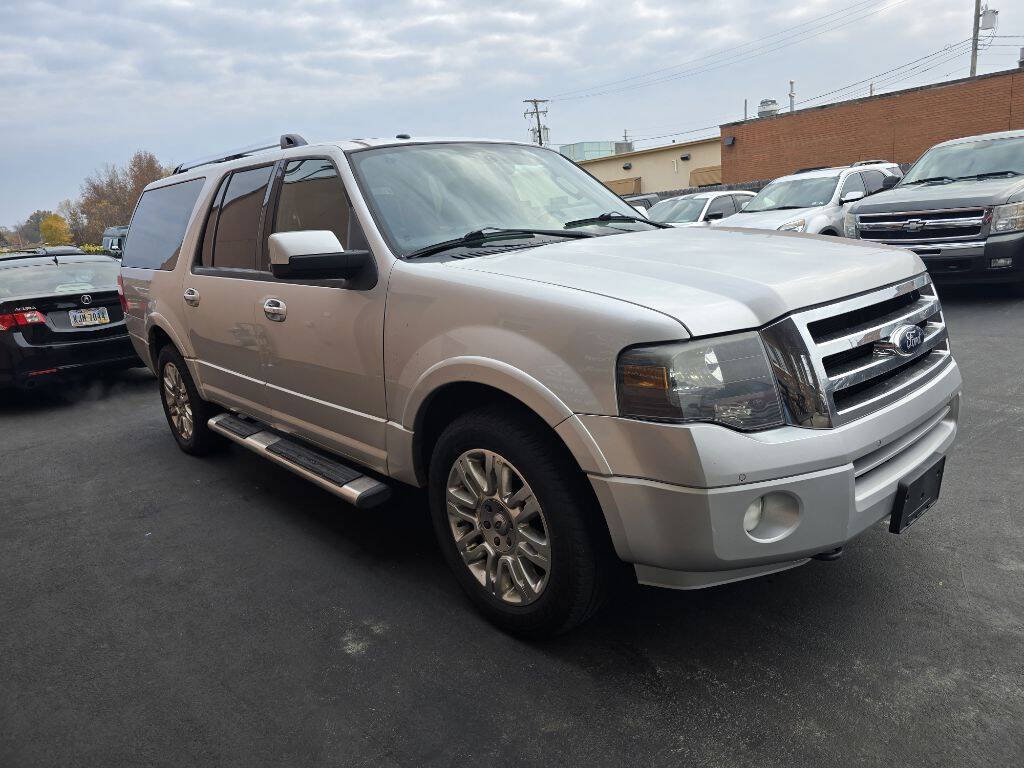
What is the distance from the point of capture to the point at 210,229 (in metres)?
4.57

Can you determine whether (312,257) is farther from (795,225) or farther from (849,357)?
(795,225)

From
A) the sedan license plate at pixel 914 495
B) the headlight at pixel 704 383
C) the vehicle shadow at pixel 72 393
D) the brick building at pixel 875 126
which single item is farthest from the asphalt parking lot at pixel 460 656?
the brick building at pixel 875 126

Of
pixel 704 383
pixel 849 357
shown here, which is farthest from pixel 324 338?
pixel 849 357

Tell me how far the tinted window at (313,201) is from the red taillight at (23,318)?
15.3ft

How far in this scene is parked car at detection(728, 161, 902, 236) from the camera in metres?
10.3

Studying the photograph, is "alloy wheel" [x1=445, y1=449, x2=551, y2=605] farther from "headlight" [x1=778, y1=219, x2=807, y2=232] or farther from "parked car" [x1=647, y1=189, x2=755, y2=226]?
"parked car" [x1=647, y1=189, x2=755, y2=226]

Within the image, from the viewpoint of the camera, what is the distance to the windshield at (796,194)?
11.2 meters

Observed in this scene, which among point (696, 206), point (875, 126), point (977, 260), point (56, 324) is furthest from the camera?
point (875, 126)

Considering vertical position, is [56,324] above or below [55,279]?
below

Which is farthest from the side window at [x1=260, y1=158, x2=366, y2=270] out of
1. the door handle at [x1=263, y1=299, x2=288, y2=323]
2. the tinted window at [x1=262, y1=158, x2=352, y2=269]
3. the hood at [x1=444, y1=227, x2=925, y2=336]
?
the hood at [x1=444, y1=227, x2=925, y2=336]

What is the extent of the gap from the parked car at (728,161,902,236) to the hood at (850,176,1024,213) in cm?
94

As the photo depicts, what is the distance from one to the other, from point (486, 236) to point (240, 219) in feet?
5.79

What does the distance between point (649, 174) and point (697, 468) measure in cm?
4134

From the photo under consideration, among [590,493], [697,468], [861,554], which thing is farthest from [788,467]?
[861,554]
